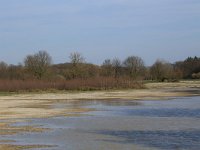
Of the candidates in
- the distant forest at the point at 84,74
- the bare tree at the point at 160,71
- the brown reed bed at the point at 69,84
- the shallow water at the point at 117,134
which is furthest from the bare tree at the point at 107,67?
the shallow water at the point at 117,134

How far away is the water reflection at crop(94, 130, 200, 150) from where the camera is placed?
1607 centimetres

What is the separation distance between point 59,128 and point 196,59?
417 ft

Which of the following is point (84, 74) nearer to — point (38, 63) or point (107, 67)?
point (38, 63)

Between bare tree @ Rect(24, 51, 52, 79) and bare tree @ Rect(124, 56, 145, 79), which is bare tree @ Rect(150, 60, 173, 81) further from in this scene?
bare tree @ Rect(24, 51, 52, 79)

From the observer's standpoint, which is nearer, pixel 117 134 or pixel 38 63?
pixel 117 134

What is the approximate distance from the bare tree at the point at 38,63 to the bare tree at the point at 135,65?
27.4m

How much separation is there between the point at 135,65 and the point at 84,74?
101 ft

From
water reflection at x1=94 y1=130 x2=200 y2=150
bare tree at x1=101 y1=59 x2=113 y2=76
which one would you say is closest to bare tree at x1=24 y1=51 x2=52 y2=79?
bare tree at x1=101 y1=59 x2=113 y2=76

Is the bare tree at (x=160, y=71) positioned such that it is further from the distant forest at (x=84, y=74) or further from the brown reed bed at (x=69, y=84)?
the brown reed bed at (x=69, y=84)

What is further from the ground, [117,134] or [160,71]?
[160,71]

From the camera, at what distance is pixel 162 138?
58.7ft

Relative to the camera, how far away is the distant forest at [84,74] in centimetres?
7000

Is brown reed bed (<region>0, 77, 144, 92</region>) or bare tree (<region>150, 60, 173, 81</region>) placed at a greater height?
bare tree (<region>150, 60, 173, 81</region>)

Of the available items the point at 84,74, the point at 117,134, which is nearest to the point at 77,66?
the point at 84,74
